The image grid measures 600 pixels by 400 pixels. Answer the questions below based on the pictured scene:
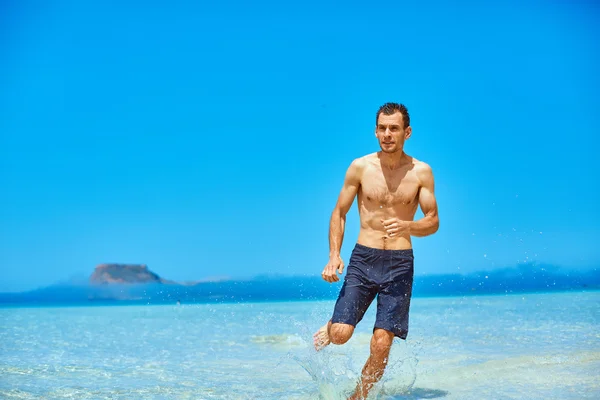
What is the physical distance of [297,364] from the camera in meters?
7.38

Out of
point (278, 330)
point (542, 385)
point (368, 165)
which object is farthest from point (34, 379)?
point (278, 330)

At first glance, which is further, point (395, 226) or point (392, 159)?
point (392, 159)

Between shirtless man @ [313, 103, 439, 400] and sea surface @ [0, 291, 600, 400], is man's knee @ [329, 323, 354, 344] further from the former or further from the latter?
sea surface @ [0, 291, 600, 400]

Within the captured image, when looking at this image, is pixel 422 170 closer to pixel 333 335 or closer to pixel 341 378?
pixel 333 335

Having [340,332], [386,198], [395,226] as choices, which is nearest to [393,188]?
[386,198]

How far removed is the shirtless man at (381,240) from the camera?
451cm

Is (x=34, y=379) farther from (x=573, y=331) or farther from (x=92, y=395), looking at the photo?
(x=573, y=331)

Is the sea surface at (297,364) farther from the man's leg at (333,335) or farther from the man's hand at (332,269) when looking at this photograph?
the man's hand at (332,269)

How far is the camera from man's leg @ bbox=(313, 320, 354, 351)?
14.7ft

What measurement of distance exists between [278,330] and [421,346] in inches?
162

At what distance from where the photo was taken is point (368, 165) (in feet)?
15.6

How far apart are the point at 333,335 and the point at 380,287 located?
0.49 meters

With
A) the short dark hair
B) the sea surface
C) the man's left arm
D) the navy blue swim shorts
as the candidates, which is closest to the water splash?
the sea surface

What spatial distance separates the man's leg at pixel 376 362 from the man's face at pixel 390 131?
131 cm
